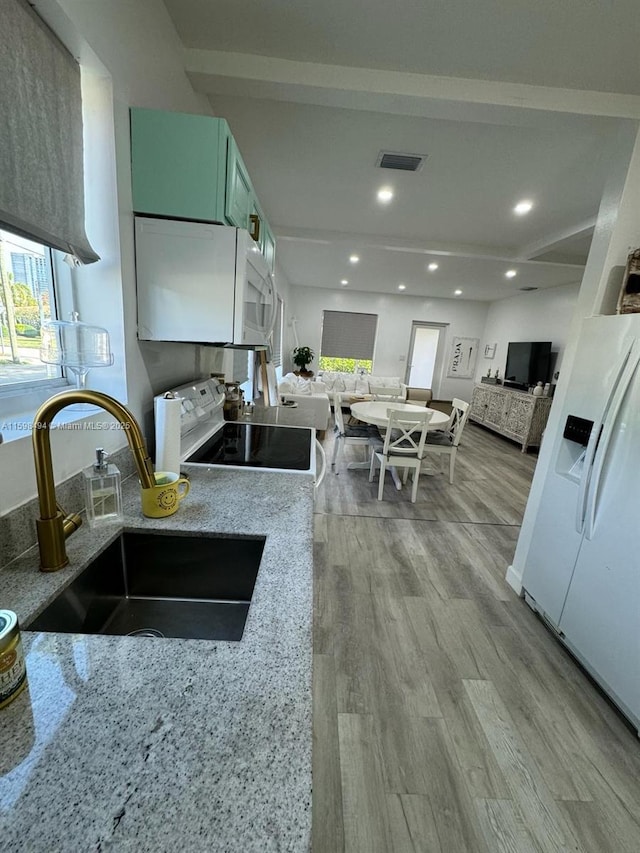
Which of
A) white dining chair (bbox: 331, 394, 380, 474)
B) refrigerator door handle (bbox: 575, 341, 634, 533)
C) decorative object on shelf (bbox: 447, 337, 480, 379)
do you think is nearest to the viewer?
refrigerator door handle (bbox: 575, 341, 634, 533)

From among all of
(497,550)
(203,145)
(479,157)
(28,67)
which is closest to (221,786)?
(28,67)

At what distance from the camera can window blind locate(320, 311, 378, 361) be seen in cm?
815

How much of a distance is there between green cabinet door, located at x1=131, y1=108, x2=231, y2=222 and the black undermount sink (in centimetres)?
112

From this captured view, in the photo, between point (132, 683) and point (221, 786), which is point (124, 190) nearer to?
point (132, 683)

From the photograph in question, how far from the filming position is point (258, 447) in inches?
63.4

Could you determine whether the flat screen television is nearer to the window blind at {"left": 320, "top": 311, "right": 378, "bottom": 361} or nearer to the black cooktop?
the window blind at {"left": 320, "top": 311, "right": 378, "bottom": 361}

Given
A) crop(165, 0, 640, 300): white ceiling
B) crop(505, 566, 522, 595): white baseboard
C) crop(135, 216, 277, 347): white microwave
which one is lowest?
crop(505, 566, 522, 595): white baseboard

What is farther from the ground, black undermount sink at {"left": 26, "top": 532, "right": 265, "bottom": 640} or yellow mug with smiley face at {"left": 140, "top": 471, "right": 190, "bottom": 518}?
yellow mug with smiley face at {"left": 140, "top": 471, "right": 190, "bottom": 518}

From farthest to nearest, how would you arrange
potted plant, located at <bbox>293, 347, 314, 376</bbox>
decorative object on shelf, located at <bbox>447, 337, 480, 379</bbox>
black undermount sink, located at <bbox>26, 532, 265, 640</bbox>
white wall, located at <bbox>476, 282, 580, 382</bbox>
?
decorative object on shelf, located at <bbox>447, 337, 480, 379</bbox> → potted plant, located at <bbox>293, 347, 314, 376</bbox> → white wall, located at <bbox>476, 282, 580, 382</bbox> → black undermount sink, located at <bbox>26, 532, 265, 640</bbox>

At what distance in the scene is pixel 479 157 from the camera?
7.41ft

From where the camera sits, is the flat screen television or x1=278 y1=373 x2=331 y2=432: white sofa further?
the flat screen television

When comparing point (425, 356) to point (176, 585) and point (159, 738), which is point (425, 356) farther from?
point (159, 738)

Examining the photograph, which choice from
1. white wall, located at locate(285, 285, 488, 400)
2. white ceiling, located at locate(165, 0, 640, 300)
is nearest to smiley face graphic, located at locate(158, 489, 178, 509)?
white ceiling, located at locate(165, 0, 640, 300)

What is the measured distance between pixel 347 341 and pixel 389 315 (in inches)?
46.4
